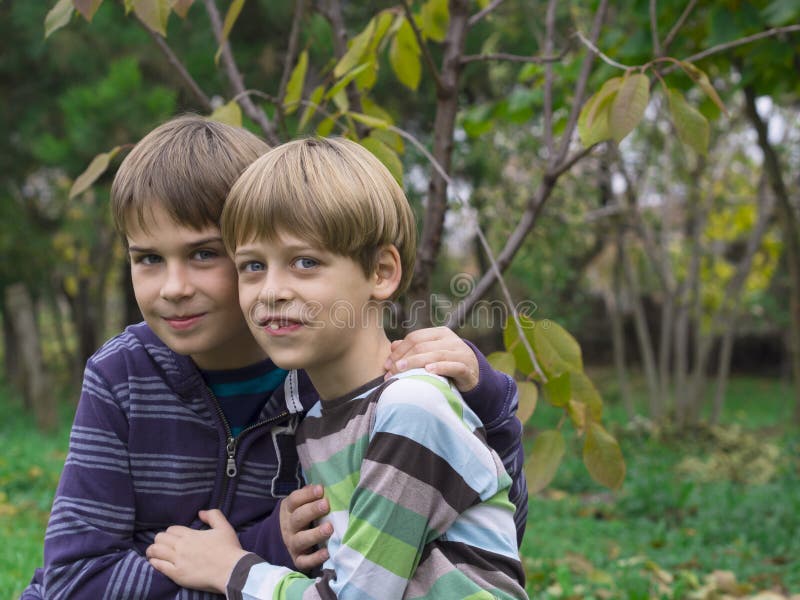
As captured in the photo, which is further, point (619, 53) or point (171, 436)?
point (619, 53)

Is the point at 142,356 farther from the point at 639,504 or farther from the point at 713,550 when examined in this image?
the point at 639,504

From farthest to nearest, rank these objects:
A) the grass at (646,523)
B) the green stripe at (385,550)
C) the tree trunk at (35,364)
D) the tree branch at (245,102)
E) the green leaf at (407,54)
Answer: the tree trunk at (35,364) → the grass at (646,523) → the tree branch at (245,102) → the green leaf at (407,54) → the green stripe at (385,550)

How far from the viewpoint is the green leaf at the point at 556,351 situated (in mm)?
1643

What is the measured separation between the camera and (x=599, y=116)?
1597 mm

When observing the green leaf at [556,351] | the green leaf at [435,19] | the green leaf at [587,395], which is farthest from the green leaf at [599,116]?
the green leaf at [435,19]

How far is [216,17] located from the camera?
2.35m

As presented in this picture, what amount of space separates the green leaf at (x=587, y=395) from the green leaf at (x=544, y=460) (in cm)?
8

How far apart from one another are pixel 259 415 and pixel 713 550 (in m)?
3.21

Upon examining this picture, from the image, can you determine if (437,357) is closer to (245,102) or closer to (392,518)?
(392,518)

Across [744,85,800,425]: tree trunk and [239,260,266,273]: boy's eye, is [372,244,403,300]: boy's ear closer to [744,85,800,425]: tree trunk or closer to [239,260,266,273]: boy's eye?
[239,260,266,273]: boy's eye

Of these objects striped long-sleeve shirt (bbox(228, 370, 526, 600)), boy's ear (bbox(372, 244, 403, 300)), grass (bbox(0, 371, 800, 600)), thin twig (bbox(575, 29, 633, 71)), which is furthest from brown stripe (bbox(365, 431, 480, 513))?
grass (bbox(0, 371, 800, 600))

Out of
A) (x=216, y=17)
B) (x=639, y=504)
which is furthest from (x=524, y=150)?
(x=216, y=17)

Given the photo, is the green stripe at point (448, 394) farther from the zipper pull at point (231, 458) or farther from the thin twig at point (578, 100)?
the thin twig at point (578, 100)

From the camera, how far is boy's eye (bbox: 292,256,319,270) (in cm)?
130
